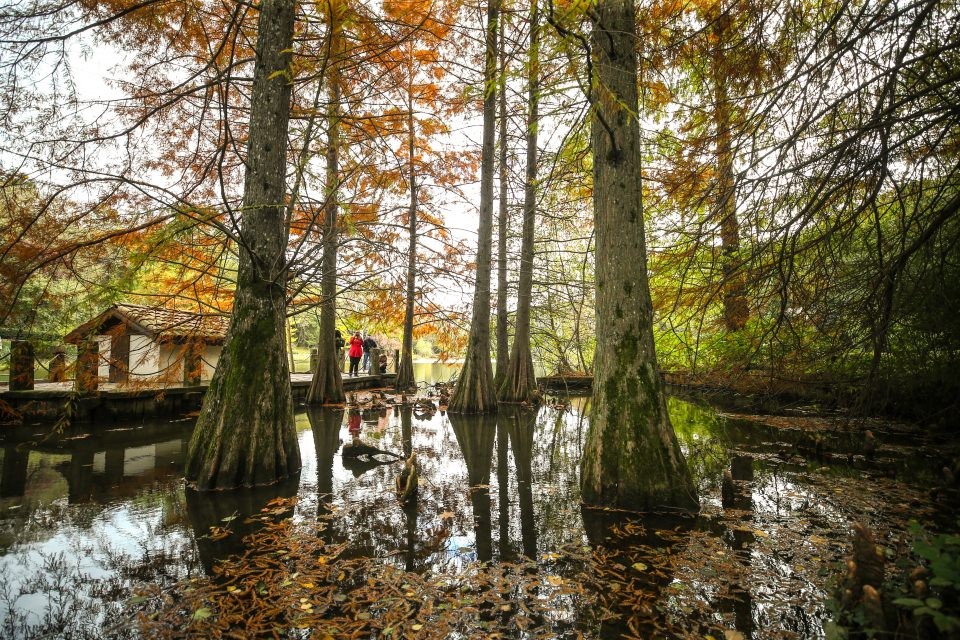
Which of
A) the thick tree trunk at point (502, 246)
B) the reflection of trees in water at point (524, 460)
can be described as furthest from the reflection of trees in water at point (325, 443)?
the thick tree trunk at point (502, 246)

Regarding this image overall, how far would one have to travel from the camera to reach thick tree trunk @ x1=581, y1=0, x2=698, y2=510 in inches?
163

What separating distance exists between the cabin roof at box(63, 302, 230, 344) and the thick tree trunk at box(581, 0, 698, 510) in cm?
498

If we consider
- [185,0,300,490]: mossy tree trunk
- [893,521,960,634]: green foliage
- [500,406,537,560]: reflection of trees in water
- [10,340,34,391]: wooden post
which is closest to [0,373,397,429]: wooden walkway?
[10,340,34,391]: wooden post

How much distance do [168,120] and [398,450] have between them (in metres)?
7.12

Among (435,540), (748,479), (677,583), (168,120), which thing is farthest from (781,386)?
(168,120)

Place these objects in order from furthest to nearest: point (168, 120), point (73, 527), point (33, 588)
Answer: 1. point (168, 120)
2. point (73, 527)
3. point (33, 588)

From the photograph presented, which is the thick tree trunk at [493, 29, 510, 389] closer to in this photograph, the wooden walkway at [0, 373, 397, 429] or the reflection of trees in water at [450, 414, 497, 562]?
the reflection of trees in water at [450, 414, 497, 562]

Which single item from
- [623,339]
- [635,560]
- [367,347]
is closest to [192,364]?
[623,339]

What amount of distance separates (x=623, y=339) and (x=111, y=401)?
34.9 ft

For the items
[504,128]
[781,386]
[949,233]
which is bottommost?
[781,386]

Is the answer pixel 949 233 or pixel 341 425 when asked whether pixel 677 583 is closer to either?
pixel 949 233

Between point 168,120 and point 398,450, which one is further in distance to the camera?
point 168,120

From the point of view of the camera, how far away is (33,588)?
281cm

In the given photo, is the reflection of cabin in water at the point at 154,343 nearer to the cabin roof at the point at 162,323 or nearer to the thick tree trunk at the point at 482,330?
the cabin roof at the point at 162,323
